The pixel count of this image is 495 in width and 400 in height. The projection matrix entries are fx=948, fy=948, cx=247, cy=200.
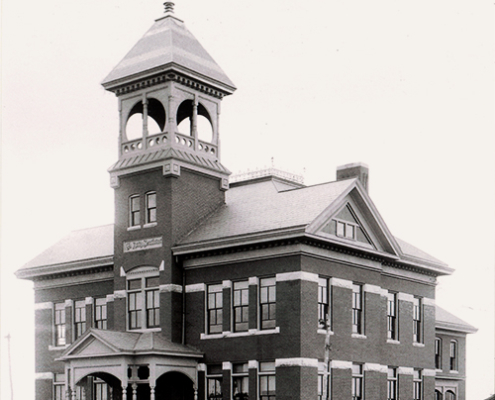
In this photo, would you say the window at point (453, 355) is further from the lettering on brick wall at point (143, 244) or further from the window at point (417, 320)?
the lettering on brick wall at point (143, 244)

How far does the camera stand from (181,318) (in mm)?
37656

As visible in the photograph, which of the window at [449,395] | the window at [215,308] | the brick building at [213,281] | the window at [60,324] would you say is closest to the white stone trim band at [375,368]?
the brick building at [213,281]

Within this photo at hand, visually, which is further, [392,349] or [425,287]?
[425,287]

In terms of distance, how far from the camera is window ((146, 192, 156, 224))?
3894 cm

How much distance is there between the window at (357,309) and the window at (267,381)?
4372 mm

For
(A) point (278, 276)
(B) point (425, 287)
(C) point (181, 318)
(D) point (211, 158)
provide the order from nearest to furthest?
(A) point (278, 276)
(C) point (181, 318)
(D) point (211, 158)
(B) point (425, 287)

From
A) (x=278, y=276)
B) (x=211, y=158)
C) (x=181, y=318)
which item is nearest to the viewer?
(x=278, y=276)

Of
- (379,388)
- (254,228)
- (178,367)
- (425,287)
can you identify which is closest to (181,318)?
(178,367)

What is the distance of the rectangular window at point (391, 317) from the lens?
40.9 metres

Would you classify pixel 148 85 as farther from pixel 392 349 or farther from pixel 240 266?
pixel 392 349

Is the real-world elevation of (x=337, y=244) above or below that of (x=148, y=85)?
below

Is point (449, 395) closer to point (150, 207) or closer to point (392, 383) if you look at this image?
point (392, 383)

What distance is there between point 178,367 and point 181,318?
2.40 metres

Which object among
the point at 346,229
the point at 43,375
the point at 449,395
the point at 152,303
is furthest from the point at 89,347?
the point at 449,395
